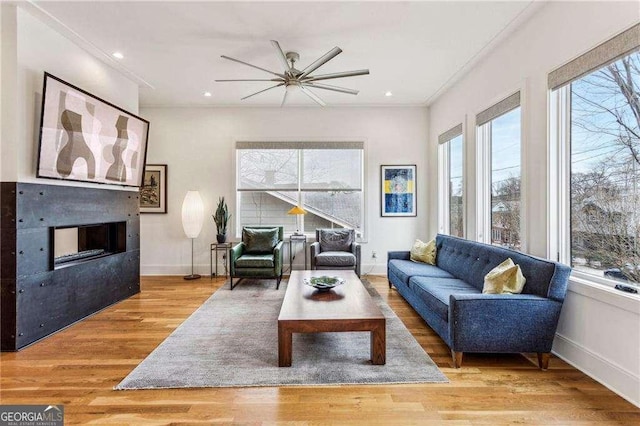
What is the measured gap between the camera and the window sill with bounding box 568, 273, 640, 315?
6.46 feet

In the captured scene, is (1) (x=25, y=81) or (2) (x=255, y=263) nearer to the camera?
(1) (x=25, y=81)

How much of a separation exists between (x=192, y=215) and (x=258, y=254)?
1372 mm

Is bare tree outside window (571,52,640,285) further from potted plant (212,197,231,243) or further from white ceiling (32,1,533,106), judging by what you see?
potted plant (212,197,231,243)

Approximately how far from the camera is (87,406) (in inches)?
77.7

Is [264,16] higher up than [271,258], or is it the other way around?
[264,16]

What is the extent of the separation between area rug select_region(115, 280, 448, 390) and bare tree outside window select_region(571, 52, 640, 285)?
60.8 inches

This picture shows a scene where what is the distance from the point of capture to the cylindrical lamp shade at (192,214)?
5.27 meters

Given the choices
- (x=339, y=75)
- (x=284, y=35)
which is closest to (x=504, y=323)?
(x=339, y=75)

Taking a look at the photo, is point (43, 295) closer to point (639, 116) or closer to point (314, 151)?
point (314, 151)

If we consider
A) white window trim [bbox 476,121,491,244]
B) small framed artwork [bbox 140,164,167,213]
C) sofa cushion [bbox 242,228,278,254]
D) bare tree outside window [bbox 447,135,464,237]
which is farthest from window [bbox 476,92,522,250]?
small framed artwork [bbox 140,164,167,213]

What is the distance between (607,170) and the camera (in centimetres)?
231

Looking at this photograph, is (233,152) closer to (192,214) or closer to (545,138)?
(192,214)

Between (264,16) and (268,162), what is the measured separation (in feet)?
9.84

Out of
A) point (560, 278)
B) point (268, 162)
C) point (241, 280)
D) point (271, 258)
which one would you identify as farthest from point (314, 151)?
point (560, 278)
